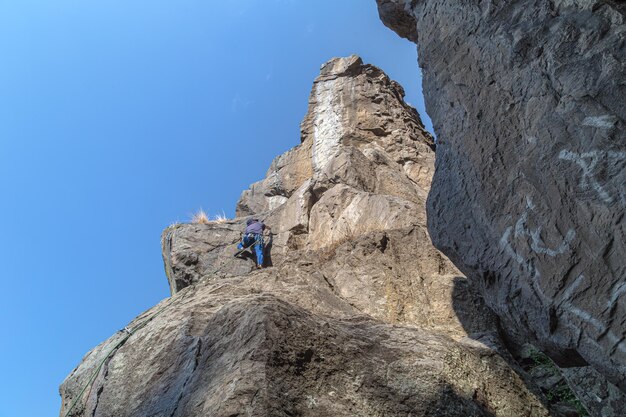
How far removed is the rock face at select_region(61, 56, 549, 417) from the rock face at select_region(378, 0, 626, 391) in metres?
1.11

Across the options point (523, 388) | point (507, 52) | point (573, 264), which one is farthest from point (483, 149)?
point (523, 388)

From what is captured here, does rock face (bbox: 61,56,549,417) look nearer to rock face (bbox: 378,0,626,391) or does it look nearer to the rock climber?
the rock climber

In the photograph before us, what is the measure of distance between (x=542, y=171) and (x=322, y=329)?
297 cm

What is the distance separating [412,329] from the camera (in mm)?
6922

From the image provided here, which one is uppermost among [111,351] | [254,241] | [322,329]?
[254,241]

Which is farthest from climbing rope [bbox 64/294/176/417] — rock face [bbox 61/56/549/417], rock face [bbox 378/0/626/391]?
rock face [bbox 378/0/626/391]

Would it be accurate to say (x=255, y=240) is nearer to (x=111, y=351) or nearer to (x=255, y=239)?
(x=255, y=239)

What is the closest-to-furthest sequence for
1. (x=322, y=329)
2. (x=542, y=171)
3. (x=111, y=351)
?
(x=542, y=171) < (x=322, y=329) < (x=111, y=351)

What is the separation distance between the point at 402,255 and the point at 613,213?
18.9 ft

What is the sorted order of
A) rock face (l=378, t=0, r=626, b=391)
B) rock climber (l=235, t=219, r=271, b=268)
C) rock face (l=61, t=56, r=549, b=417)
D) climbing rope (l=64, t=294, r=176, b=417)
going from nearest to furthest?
rock face (l=378, t=0, r=626, b=391) < rock face (l=61, t=56, r=549, b=417) < climbing rope (l=64, t=294, r=176, b=417) < rock climber (l=235, t=219, r=271, b=268)

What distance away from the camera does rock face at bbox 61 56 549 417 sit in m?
5.36

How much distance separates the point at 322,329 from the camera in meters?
6.06

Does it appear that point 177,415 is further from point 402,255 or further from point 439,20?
point 439,20

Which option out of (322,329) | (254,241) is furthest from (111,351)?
(254,241)
